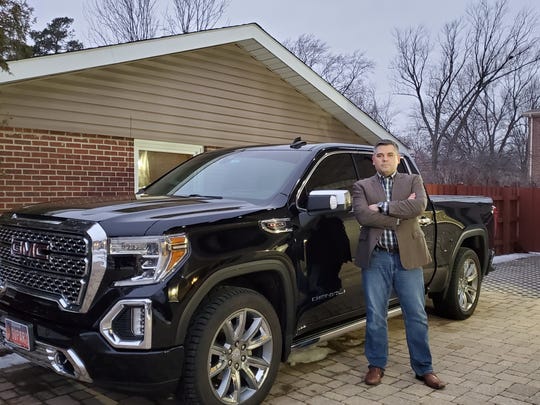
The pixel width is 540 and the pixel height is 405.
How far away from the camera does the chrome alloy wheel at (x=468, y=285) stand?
606 centimetres

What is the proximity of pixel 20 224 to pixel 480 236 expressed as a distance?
511cm

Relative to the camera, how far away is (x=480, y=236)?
6410 millimetres

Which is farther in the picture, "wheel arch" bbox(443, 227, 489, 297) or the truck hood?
"wheel arch" bbox(443, 227, 489, 297)

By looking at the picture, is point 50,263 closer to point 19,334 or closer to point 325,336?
point 19,334

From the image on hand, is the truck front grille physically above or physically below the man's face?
below

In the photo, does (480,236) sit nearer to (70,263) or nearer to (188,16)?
(70,263)

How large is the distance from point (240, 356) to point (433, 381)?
1635 mm

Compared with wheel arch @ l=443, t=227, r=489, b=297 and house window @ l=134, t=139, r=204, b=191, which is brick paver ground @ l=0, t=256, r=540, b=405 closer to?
wheel arch @ l=443, t=227, r=489, b=297

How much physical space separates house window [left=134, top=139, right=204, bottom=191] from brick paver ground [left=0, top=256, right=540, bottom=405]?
3.83 meters

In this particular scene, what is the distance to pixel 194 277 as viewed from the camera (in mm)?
3137

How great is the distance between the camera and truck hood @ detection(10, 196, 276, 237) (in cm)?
308

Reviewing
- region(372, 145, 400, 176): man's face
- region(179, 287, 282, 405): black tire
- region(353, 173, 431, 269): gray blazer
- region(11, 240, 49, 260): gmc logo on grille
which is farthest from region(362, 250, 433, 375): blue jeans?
region(11, 240, 49, 260): gmc logo on grille

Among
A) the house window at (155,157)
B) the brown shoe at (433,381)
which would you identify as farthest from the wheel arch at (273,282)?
the house window at (155,157)

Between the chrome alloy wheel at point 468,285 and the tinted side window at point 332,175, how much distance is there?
2.16 meters
